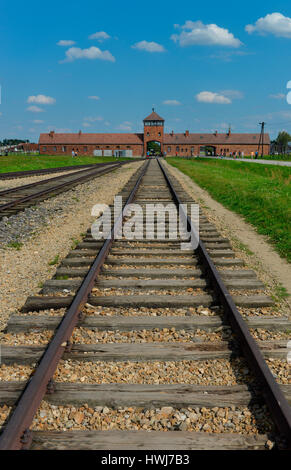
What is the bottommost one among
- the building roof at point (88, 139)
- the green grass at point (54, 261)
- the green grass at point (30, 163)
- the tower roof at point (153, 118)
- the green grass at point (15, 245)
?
the green grass at point (54, 261)

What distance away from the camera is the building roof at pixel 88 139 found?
100688 mm

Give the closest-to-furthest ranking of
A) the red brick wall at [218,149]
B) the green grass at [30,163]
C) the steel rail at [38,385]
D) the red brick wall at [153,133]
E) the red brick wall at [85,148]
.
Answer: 1. the steel rail at [38,385]
2. the green grass at [30,163]
3. the red brick wall at [85,148]
4. the red brick wall at [153,133]
5. the red brick wall at [218,149]

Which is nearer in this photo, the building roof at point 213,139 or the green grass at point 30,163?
the green grass at point 30,163

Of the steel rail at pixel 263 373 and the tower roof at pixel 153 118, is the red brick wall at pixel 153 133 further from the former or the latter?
the steel rail at pixel 263 373

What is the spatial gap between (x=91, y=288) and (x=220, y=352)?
1.89 metres

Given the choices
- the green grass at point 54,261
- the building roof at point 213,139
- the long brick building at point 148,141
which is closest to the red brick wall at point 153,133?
the long brick building at point 148,141

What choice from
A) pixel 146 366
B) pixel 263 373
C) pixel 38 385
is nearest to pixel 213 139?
pixel 146 366

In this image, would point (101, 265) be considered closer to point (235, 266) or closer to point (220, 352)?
point (235, 266)

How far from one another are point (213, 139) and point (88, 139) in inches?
1502

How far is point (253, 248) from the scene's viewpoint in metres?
6.97

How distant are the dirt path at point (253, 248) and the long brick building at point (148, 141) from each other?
91655mm

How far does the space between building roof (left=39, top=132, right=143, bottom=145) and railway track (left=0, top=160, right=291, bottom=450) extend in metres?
99.9
